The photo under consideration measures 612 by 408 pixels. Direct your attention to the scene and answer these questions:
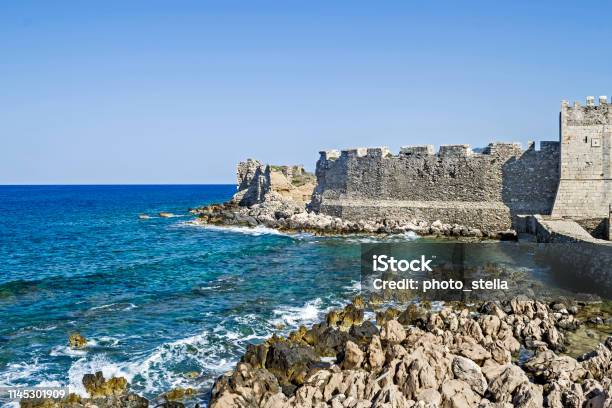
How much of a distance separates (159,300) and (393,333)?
26.8 feet

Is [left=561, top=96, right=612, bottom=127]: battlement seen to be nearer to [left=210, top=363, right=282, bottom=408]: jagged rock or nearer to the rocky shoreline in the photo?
the rocky shoreline

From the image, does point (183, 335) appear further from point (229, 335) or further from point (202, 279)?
point (202, 279)

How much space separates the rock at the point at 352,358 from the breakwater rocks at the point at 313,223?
658 inches

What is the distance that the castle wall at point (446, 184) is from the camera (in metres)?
25.8

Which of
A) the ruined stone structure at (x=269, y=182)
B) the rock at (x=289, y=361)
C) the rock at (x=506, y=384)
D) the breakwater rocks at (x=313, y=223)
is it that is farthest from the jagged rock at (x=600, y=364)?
the ruined stone structure at (x=269, y=182)

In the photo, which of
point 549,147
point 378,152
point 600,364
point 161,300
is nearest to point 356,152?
point 378,152

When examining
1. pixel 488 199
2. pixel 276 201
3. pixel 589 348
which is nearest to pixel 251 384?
pixel 589 348

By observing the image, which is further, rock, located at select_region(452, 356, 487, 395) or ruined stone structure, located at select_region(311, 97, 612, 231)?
ruined stone structure, located at select_region(311, 97, 612, 231)

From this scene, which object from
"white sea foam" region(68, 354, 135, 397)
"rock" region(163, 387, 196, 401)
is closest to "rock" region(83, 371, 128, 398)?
"white sea foam" region(68, 354, 135, 397)

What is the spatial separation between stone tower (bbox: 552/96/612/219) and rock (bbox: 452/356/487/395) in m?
16.5

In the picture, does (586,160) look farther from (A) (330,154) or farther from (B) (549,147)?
(A) (330,154)

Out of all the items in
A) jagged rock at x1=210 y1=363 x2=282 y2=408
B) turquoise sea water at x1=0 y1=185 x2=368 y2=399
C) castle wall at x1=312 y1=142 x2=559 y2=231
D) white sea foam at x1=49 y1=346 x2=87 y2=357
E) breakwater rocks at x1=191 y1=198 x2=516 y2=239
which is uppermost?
castle wall at x1=312 y1=142 x2=559 y2=231

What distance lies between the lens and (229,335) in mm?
13102

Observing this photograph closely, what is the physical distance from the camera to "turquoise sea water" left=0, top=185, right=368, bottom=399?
11320 millimetres
